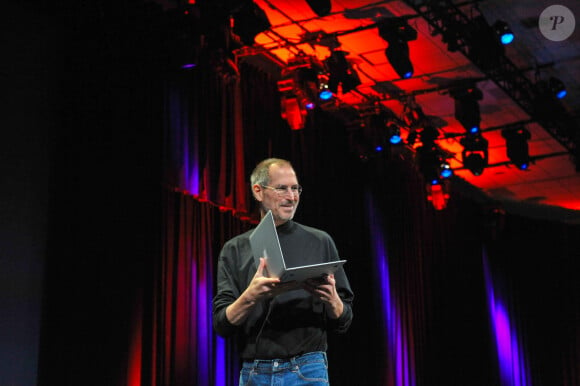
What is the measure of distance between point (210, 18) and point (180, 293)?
2.31m

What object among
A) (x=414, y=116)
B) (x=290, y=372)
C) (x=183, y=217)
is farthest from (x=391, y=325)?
(x=290, y=372)

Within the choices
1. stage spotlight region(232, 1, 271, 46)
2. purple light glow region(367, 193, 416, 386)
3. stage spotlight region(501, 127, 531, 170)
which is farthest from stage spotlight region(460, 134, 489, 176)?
stage spotlight region(232, 1, 271, 46)

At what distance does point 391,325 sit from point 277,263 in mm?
8030

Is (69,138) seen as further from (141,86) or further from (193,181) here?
(193,181)

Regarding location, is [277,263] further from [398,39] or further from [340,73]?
[340,73]

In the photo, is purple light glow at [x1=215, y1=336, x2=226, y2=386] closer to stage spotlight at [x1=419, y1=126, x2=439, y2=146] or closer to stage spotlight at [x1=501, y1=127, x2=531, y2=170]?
stage spotlight at [x1=419, y1=126, x2=439, y2=146]

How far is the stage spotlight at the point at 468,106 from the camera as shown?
846 cm

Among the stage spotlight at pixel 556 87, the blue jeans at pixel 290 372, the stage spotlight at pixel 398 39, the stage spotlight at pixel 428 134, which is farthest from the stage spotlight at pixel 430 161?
the blue jeans at pixel 290 372

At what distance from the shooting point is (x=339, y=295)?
9.56ft

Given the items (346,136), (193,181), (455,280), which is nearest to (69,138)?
(193,181)

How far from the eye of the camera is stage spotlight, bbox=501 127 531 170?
30.5 feet

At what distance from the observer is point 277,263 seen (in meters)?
2.53

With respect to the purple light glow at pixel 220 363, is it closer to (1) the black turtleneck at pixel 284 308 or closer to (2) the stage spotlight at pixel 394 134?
(2) the stage spotlight at pixel 394 134

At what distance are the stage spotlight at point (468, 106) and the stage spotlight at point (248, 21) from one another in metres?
3.39
